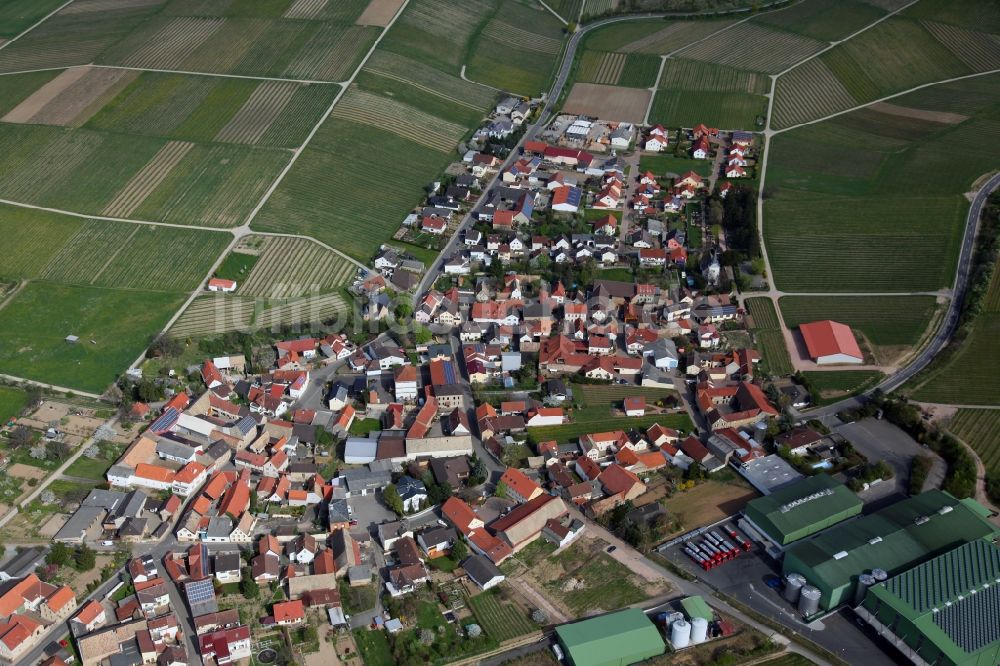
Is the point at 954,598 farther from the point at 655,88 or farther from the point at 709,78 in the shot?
the point at 709,78

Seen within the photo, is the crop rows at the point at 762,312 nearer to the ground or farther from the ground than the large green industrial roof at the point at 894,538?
farther from the ground

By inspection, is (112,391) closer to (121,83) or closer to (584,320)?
(584,320)

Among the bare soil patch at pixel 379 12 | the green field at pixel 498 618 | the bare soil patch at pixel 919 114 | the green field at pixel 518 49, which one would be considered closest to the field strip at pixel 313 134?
the bare soil patch at pixel 379 12

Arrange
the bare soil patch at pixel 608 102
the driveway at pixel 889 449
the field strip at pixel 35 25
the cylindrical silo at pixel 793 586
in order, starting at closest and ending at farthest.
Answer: the cylindrical silo at pixel 793 586 → the driveway at pixel 889 449 → the bare soil patch at pixel 608 102 → the field strip at pixel 35 25

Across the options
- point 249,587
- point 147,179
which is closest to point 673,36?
point 147,179

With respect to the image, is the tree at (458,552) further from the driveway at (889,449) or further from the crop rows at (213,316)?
the crop rows at (213,316)

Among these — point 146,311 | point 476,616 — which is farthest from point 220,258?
point 476,616
